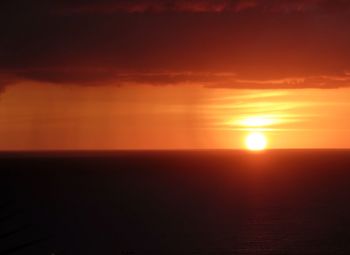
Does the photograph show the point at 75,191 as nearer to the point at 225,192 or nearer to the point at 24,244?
the point at 225,192

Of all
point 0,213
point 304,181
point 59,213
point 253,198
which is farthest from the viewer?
point 304,181

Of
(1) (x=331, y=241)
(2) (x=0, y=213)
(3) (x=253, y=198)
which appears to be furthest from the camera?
(3) (x=253, y=198)

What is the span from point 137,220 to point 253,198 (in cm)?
5198

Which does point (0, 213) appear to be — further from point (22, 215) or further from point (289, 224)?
point (289, 224)

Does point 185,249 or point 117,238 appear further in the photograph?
point 117,238

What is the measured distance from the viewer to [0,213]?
89.9 metres

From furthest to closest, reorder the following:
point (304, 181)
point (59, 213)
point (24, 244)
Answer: point (304, 181) < point (59, 213) < point (24, 244)

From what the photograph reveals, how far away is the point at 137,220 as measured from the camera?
314 ft

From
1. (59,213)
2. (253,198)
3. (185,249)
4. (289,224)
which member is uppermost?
(253,198)

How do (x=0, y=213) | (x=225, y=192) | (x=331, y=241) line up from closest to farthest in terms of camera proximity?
(x=331, y=241), (x=0, y=213), (x=225, y=192)

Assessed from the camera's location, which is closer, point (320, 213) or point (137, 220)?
point (137, 220)

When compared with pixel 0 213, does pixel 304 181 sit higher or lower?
higher

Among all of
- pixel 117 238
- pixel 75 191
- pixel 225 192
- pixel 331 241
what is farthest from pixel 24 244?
pixel 225 192

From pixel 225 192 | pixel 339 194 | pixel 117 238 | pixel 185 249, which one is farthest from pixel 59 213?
pixel 339 194
